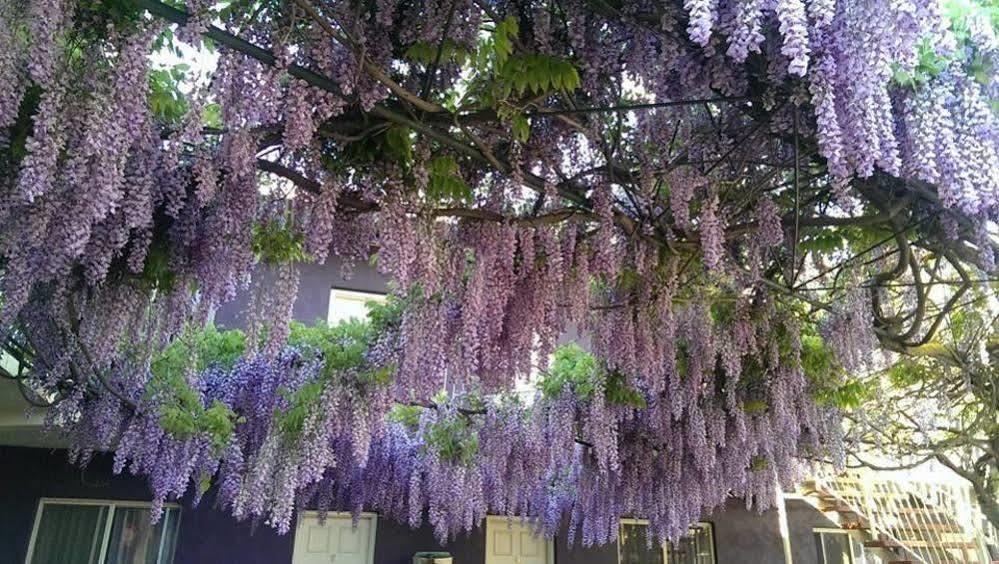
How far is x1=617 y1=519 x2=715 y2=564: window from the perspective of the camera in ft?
36.3

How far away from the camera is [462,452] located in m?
7.45

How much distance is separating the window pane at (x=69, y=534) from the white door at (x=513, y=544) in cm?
494

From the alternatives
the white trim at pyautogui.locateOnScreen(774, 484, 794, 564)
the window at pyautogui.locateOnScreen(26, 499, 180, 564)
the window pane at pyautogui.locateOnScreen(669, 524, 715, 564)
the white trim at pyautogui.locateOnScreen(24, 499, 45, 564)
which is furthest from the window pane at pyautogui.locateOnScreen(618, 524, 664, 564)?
the white trim at pyautogui.locateOnScreen(24, 499, 45, 564)

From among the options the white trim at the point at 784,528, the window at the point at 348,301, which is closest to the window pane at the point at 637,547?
the white trim at the point at 784,528

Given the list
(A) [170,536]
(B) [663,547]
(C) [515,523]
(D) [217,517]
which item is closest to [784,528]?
(B) [663,547]

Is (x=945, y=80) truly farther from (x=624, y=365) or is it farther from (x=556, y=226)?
(x=624, y=365)

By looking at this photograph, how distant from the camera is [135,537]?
8.38 metres

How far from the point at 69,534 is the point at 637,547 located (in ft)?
25.1

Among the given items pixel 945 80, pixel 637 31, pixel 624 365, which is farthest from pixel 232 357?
pixel 945 80

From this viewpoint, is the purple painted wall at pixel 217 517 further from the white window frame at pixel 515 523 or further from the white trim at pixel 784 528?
the white trim at pixel 784 528

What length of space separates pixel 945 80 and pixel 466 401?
5431mm

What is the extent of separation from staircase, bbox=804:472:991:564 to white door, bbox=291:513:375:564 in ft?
23.5

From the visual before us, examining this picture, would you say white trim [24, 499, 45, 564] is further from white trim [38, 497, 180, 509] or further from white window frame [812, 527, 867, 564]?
white window frame [812, 527, 867, 564]

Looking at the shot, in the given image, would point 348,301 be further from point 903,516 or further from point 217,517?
point 903,516
